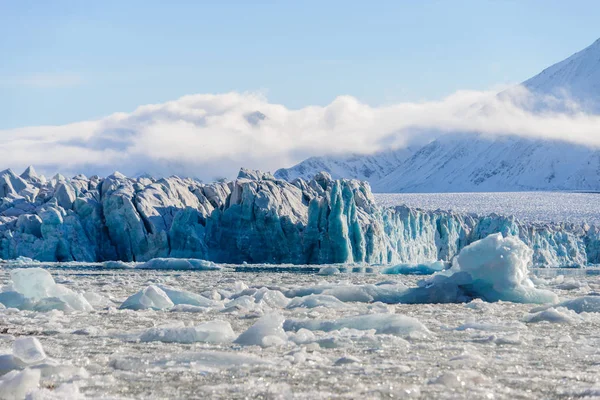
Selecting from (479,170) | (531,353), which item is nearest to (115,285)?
(531,353)

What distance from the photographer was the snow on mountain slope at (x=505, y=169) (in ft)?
518

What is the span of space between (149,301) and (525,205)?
229 ft

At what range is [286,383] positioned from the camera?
509 cm

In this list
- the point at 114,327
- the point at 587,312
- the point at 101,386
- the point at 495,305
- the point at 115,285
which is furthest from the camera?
the point at 115,285

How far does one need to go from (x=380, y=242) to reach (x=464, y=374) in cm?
3029

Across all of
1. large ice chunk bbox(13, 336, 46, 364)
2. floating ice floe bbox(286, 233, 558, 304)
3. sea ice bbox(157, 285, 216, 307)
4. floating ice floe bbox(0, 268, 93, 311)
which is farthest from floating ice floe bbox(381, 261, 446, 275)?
large ice chunk bbox(13, 336, 46, 364)

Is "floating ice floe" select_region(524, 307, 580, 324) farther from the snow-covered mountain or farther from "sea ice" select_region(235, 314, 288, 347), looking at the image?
the snow-covered mountain

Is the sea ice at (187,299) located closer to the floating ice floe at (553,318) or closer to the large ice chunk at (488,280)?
the large ice chunk at (488,280)

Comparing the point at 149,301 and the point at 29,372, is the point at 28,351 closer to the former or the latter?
the point at 29,372

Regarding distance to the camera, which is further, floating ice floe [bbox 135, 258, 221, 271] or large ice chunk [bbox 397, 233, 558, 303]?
floating ice floe [bbox 135, 258, 221, 271]

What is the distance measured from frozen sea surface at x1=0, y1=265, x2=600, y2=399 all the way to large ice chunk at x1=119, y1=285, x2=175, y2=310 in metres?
0.40

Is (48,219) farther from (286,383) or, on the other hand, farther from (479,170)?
(479,170)

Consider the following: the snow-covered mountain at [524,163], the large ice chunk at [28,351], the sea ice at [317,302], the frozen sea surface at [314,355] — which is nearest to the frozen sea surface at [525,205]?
the sea ice at [317,302]

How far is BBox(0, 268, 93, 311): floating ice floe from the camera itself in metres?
10.4
